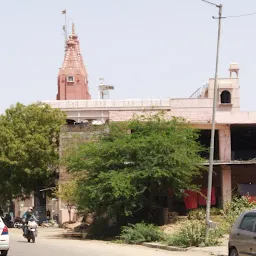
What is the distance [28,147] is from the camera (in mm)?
53531

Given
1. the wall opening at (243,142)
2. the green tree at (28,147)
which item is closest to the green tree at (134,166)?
the wall opening at (243,142)

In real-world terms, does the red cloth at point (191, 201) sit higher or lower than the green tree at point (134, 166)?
lower

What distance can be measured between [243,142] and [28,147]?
58.3 feet

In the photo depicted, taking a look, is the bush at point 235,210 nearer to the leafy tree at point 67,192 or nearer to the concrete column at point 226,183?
the concrete column at point 226,183

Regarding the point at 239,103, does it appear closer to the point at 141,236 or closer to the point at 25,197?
the point at 25,197

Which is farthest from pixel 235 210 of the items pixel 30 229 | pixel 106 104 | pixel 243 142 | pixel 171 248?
pixel 106 104

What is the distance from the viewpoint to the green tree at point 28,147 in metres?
53.6

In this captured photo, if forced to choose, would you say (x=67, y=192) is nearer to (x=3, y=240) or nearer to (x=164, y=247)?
(x=164, y=247)

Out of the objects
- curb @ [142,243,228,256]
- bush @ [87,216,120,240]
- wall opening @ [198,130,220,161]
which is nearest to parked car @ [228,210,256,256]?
curb @ [142,243,228,256]

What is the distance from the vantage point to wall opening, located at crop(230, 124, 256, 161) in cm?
4666

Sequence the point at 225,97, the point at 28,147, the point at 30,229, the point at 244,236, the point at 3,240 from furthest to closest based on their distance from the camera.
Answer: the point at 225,97, the point at 28,147, the point at 30,229, the point at 3,240, the point at 244,236

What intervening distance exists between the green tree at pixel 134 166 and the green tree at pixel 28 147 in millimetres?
17169

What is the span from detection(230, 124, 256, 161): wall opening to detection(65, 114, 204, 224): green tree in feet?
34.0

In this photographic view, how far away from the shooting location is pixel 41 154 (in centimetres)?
5384
